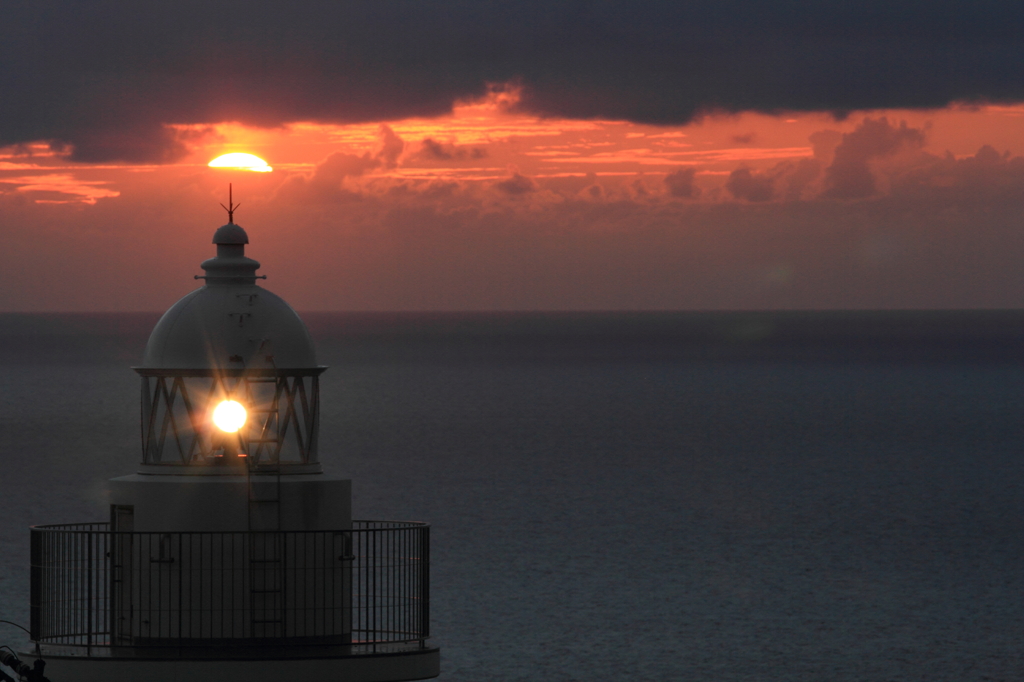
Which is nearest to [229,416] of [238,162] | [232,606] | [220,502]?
[220,502]

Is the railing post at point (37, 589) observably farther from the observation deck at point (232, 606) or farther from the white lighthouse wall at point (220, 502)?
the white lighthouse wall at point (220, 502)

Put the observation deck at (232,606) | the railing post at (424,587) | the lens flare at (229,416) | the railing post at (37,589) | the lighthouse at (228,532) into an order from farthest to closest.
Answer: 1. the railing post at (424,587)
2. the railing post at (37,589)
3. the lens flare at (229,416)
4. the lighthouse at (228,532)
5. the observation deck at (232,606)

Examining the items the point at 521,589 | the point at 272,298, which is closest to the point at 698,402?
the point at 521,589

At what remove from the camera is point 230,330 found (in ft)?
50.0

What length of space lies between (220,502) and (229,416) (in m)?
0.87

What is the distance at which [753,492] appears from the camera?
81.8m

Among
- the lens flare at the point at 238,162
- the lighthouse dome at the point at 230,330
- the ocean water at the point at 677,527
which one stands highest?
the lens flare at the point at 238,162

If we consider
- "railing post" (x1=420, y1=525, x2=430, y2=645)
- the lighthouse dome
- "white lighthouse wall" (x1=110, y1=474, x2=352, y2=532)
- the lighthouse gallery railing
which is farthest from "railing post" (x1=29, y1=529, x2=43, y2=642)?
"railing post" (x1=420, y1=525, x2=430, y2=645)

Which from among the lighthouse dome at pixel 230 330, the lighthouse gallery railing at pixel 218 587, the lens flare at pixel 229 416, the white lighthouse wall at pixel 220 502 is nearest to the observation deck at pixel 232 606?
the lighthouse gallery railing at pixel 218 587

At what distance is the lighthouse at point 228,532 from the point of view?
48.7 feet

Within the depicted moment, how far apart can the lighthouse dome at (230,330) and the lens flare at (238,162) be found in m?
0.73

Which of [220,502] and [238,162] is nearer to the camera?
[220,502]

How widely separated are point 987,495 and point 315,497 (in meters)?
71.3

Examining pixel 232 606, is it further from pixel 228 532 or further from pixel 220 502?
pixel 220 502
